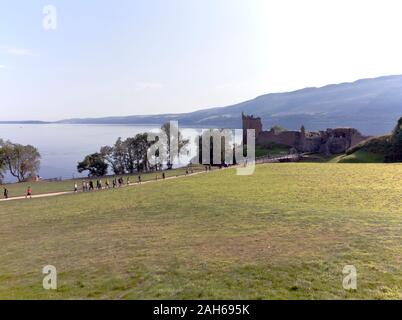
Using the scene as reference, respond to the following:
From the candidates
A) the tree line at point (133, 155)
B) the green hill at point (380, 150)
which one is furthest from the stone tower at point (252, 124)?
the green hill at point (380, 150)

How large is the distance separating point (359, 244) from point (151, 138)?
7666 cm

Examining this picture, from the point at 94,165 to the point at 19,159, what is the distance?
15181 millimetres

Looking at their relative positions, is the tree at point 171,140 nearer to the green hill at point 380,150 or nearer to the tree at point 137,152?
the tree at point 137,152

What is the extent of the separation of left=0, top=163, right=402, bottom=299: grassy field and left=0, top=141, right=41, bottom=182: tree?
57.8m

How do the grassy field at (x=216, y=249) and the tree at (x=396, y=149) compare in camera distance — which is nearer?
the grassy field at (x=216, y=249)

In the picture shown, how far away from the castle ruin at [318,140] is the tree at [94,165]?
38.8m

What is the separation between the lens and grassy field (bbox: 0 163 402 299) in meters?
8.34

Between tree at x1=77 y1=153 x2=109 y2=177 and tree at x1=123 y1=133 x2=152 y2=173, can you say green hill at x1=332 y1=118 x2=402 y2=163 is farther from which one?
tree at x1=77 y1=153 x2=109 y2=177

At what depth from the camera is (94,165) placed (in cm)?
8438

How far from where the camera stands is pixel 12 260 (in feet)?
39.7

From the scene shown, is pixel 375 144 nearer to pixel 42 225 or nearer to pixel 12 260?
pixel 42 225

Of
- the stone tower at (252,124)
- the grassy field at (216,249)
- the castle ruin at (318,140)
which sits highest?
the stone tower at (252,124)

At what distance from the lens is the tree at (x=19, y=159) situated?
2904 inches
